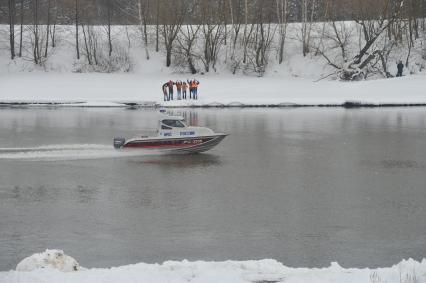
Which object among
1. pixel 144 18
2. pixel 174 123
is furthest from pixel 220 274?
pixel 144 18

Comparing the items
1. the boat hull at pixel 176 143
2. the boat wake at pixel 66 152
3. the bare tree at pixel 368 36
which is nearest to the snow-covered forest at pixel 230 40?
the bare tree at pixel 368 36

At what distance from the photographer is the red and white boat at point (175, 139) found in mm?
29125

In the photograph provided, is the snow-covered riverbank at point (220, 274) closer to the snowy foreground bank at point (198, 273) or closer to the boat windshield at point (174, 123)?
the snowy foreground bank at point (198, 273)

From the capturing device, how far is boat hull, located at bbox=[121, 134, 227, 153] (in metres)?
29.1

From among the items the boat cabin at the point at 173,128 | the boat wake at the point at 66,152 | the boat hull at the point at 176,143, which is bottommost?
the boat wake at the point at 66,152

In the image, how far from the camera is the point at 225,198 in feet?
65.2

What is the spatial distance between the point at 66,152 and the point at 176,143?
4650 millimetres

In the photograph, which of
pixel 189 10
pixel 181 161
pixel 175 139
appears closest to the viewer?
pixel 181 161

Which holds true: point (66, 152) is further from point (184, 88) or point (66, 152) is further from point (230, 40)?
point (230, 40)

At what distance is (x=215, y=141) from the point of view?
29.3 m

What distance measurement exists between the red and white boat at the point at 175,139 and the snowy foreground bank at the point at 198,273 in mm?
16959

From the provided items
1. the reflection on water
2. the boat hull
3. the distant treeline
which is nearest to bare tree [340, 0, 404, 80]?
the distant treeline

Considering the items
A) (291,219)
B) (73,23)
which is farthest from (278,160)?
(73,23)

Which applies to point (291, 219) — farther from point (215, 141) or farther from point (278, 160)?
point (215, 141)
